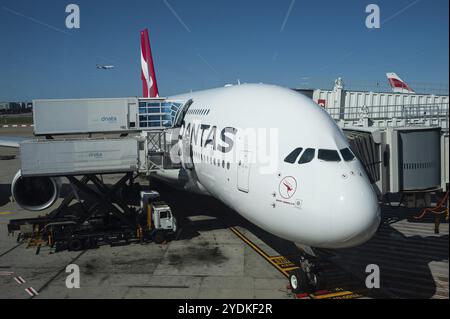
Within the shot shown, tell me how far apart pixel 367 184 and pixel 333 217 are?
1184 millimetres

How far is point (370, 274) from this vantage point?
12609 millimetres

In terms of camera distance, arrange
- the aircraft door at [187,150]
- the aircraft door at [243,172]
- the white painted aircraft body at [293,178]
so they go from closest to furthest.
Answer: the white painted aircraft body at [293,178] < the aircraft door at [243,172] < the aircraft door at [187,150]

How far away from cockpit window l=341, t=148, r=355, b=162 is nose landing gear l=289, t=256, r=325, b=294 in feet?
9.43

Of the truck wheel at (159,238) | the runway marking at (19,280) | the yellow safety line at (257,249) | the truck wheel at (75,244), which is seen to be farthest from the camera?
the truck wheel at (159,238)

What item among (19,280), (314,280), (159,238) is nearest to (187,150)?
(159,238)

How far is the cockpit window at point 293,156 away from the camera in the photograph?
9508 millimetres

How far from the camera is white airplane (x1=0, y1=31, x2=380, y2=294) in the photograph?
8.55 m

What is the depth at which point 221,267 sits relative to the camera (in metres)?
13.2

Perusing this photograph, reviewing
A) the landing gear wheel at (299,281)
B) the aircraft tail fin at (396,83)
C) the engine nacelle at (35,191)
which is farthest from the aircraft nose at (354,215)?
the aircraft tail fin at (396,83)

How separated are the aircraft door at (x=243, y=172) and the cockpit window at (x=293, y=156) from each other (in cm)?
126

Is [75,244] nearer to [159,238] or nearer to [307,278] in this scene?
[159,238]

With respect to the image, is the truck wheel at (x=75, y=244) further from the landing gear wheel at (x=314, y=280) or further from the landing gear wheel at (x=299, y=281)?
the landing gear wheel at (x=314, y=280)

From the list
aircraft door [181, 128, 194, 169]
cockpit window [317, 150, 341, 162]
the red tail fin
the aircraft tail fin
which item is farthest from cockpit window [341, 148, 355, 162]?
the aircraft tail fin
